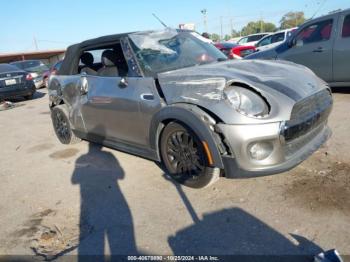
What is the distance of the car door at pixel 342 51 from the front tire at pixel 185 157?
472cm

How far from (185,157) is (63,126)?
307 cm

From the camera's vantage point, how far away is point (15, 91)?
1259 cm

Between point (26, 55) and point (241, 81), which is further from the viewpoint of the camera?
point (26, 55)

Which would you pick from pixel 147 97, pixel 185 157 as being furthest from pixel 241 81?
pixel 147 97

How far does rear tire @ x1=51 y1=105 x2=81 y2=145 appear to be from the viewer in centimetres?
585

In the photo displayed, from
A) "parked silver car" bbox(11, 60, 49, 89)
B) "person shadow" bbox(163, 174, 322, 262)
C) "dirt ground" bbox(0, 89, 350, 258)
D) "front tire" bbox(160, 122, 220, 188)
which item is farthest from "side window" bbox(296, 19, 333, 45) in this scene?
"parked silver car" bbox(11, 60, 49, 89)

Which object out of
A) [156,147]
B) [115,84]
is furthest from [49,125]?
[156,147]

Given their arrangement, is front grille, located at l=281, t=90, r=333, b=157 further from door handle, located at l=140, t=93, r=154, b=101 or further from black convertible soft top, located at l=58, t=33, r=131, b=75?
black convertible soft top, located at l=58, t=33, r=131, b=75

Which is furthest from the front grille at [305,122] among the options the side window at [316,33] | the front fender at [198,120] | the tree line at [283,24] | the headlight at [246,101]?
the tree line at [283,24]

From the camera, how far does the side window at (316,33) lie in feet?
23.8

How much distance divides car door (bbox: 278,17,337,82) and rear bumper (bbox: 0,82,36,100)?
9280 mm

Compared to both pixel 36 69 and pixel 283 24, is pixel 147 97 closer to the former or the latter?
pixel 36 69

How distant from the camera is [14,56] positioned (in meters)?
42.9

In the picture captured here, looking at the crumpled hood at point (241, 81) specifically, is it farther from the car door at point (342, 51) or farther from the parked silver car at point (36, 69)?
the parked silver car at point (36, 69)
